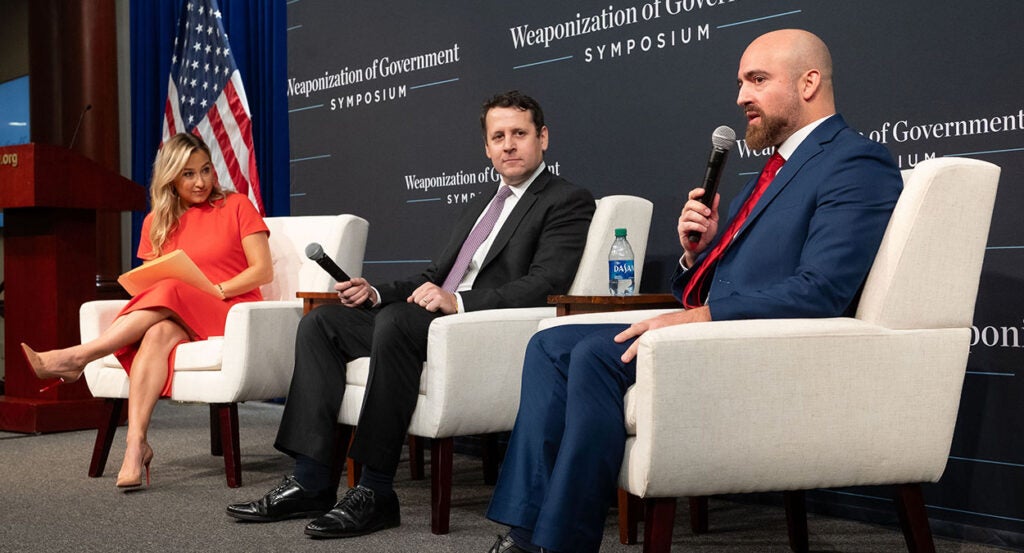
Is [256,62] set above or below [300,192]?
above

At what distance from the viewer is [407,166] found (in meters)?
4.46

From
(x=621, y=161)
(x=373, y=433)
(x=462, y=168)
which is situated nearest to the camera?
(x=373, y=433)

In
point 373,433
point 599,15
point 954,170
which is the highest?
point 599,15

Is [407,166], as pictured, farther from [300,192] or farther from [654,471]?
[654,471]

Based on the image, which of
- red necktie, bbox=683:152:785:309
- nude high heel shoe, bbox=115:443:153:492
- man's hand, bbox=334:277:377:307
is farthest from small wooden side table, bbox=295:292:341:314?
red necktie, bbox=683:152:785:309

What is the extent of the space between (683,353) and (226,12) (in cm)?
452

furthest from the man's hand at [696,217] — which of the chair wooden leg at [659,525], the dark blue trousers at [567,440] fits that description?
the chair wooden leg at [659,525]

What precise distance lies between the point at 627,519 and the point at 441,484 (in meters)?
0.50

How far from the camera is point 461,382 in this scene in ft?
9.12

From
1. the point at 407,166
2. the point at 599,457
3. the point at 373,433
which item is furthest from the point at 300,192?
the point at 599,457

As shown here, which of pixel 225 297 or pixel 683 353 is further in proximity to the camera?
pixel 225 297

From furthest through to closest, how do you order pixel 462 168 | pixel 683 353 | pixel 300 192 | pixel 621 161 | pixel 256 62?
1. pixel 256 62
2. pixel 300 192
3. pixel 462 168
4. pixel 621 161
5. pixel 683 353

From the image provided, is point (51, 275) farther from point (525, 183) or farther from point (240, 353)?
point (525, 183)

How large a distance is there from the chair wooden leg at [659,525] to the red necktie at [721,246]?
2.09 ft
